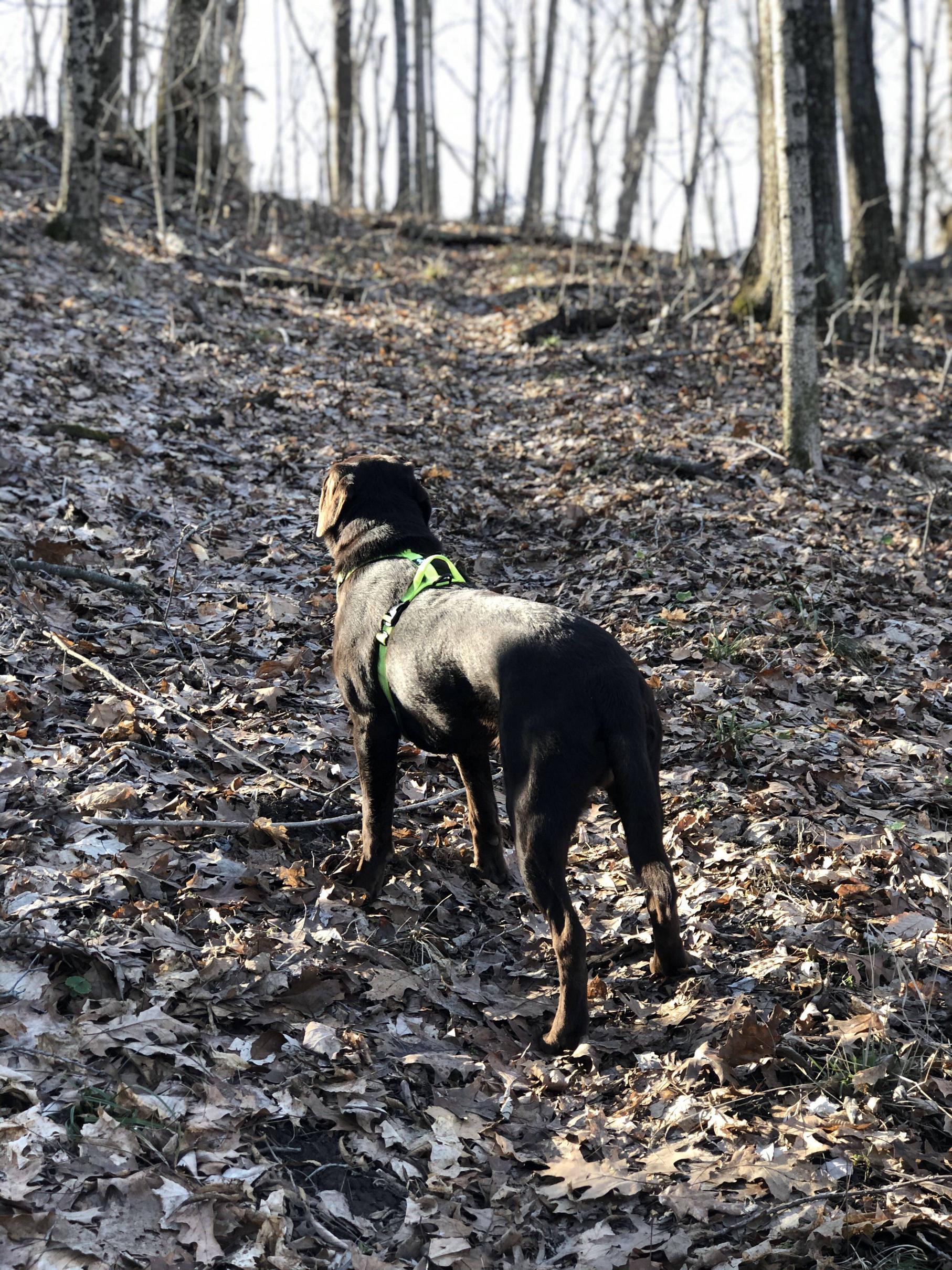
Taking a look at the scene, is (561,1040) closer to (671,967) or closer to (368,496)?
(671,967)

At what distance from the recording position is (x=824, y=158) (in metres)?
11.7

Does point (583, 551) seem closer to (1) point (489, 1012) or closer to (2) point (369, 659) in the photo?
(2) point (369, 659)

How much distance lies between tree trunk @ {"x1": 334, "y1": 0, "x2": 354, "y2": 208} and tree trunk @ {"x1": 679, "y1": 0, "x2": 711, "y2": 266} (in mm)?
9281

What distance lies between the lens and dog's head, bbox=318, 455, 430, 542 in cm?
491

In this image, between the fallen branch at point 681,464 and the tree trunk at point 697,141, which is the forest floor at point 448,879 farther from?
the tree trunk at point 697,141

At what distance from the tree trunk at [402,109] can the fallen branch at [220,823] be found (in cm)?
2279

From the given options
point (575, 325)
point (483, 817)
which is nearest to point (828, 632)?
point (483, 817)

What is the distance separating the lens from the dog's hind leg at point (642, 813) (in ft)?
11.5

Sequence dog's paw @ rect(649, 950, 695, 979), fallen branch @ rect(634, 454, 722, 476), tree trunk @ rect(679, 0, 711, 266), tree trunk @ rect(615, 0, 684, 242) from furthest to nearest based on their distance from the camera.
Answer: tree trunk @ rect(615, 0, 684, 242), tree trunk @ rect(679, 0, 711, 266), fallen branch @ rect(634, 454, 722, 476), dog's paw @ rect(649, 950, 695, 979)

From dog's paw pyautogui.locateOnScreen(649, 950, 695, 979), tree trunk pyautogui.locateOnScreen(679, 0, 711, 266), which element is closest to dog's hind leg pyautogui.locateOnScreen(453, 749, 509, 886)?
dog's paw pyautogui.locateOnScreen(649, 950, 695, 979)

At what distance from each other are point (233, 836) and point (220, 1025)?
3.80 ft

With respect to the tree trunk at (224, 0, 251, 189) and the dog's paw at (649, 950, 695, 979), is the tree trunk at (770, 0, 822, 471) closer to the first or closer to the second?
the dog's paw at (649, 950, 695, 979)

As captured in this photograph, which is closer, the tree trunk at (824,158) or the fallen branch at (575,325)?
the tree trunk at (824,158)

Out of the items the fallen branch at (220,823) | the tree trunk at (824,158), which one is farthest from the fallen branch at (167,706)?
the tree trunk at (824,158)
